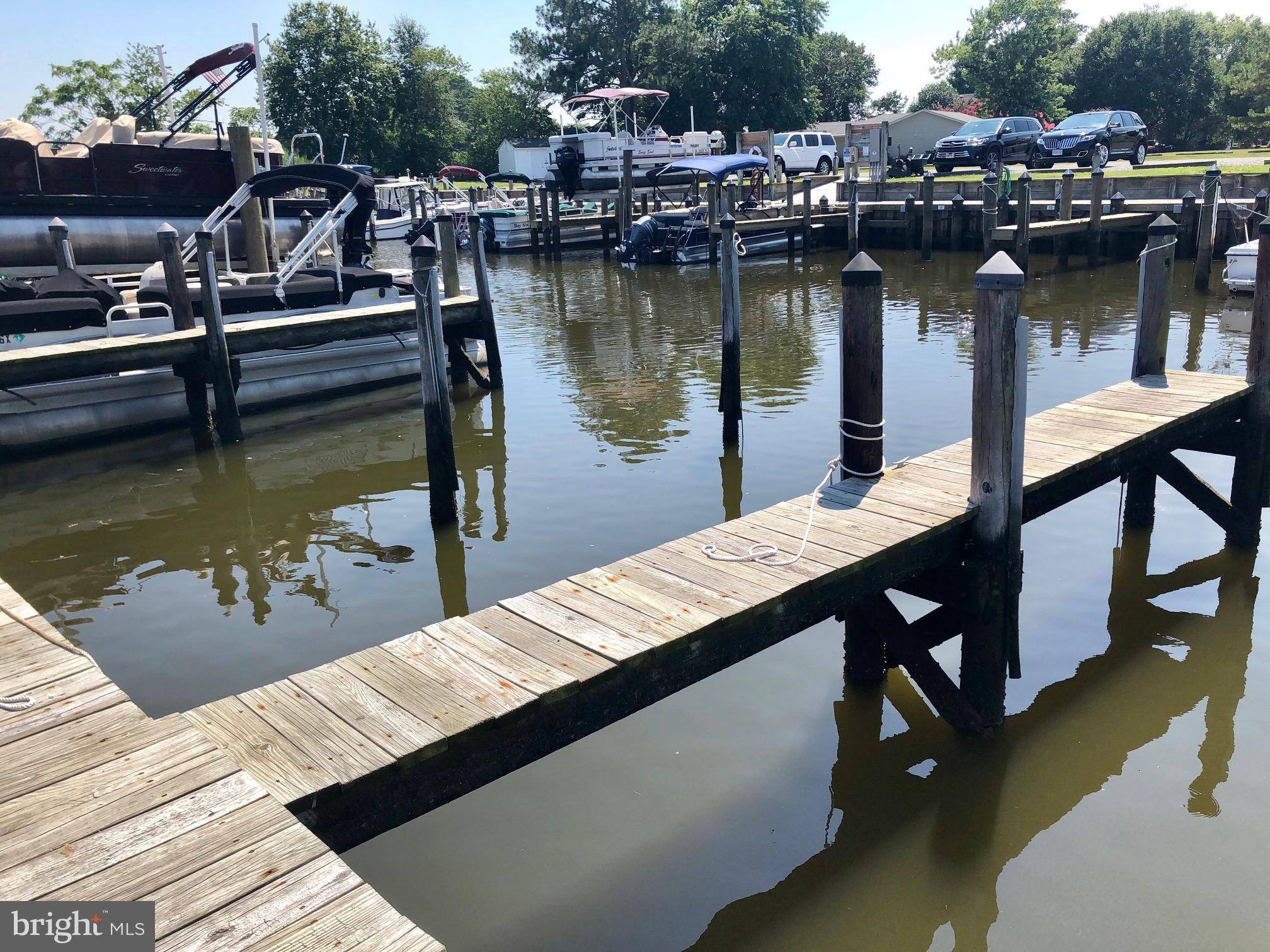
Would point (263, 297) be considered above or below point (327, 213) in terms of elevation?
below

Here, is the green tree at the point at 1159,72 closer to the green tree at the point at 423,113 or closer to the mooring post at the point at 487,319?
the green tree at the point at 423,113

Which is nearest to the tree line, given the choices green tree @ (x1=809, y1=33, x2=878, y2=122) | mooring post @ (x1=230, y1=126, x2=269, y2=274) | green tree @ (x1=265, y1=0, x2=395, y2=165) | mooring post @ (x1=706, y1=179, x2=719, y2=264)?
green tree @ (x1=265, y1=0, x2=395, y2=165)

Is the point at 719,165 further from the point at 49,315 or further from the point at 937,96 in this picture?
the point at 937,96

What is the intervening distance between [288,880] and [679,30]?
6562 cm

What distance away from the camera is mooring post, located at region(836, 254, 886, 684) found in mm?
5035

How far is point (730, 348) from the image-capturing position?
9914mm

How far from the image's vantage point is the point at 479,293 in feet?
40.8

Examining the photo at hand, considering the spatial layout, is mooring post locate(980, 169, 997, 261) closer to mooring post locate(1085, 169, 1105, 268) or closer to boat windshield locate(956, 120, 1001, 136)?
mooring post locate(1085, 169, 1105, 268)

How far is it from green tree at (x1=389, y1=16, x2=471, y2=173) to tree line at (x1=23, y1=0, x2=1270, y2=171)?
10 centimetres

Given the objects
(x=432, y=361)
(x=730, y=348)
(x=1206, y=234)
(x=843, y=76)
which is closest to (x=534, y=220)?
(x=1206, y=234)

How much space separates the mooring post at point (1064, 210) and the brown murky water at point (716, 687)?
438 inches

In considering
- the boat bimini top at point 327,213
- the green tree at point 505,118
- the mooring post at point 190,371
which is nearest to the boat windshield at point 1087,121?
the boat bimini top at point 327,213

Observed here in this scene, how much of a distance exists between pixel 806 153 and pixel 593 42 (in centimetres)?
2887

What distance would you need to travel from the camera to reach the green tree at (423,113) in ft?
213
